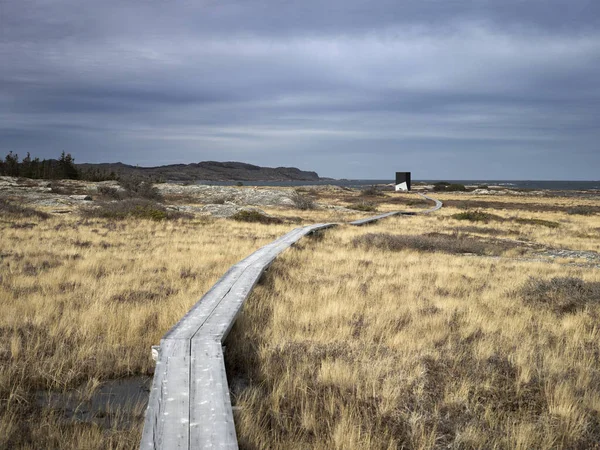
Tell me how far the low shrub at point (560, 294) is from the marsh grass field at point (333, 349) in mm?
35

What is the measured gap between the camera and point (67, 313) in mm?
6074

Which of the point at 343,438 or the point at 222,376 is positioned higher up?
the point at 222,376

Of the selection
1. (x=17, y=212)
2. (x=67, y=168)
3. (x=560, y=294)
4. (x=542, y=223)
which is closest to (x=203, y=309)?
(x=560, y=294)

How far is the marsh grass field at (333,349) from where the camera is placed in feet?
11.8

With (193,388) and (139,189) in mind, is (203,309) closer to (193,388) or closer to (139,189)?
(193,388)

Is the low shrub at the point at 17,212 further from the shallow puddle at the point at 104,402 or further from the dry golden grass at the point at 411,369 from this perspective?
the shallow puddle at the point at 104,402

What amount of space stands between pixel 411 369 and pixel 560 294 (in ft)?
17.4

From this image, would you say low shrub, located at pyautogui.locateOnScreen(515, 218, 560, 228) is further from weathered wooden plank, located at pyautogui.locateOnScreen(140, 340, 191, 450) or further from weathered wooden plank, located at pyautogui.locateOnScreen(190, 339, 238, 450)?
weathered wooden plank, located at pyautogui.locateOnScreen(140, 340, 191, 450)

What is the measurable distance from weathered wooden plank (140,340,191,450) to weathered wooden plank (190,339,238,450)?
0.07 m

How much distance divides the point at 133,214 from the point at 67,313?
18332 millimetres

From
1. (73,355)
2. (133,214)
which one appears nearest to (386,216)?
(133,214)

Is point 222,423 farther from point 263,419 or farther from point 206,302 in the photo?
point 206,302

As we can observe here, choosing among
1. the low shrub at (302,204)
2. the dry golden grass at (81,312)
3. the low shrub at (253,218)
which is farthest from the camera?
the low shrub at (302,204)

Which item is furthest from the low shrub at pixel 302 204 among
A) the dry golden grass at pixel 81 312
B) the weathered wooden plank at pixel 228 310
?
the weathered wooden plank at pixel 228 310
